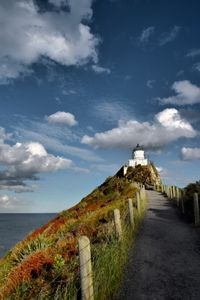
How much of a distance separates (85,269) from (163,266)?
4.41 m

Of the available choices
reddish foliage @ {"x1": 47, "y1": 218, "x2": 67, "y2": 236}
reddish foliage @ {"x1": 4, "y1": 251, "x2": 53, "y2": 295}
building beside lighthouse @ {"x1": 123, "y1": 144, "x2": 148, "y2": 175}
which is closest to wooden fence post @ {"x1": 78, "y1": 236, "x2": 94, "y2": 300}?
reddish foliage @ {"x1": 4, "y1": 251, "x2": 53, "y2": 295}

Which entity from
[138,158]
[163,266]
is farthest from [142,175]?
[163,266]

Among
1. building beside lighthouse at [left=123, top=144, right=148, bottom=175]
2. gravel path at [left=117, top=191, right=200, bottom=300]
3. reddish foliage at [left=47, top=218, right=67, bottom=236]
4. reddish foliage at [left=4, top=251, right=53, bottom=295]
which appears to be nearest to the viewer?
gravel path at [left=117, top=191, right=200, bottom=300]

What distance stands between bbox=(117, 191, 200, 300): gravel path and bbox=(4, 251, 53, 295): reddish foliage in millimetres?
2829

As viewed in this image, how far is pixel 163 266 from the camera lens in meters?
10.2

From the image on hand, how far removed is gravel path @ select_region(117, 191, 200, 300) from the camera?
809cm

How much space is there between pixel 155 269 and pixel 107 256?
6.18 feet

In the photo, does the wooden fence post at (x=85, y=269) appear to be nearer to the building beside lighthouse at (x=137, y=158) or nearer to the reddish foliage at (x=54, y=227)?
the reddish foliage at (x=54, y=227)

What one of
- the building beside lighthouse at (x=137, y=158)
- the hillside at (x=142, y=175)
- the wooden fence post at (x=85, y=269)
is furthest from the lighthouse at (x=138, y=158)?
the wooden fence post at (x=85, y=269)

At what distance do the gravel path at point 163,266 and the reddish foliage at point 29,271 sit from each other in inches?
111

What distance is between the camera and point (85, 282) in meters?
6.59

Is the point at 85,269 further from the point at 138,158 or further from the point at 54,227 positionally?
the point at 138,158

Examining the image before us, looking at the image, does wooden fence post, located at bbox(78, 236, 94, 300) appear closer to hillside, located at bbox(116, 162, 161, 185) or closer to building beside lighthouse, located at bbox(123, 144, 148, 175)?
hillside, located at bbox(116, 162, 161, 185)

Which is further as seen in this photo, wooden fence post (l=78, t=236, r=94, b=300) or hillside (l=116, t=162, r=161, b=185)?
hillside (l=116, t=162, r=161, b=185)
